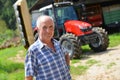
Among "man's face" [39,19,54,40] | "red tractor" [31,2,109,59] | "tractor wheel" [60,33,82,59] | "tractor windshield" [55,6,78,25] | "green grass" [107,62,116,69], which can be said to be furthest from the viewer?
"tractor windshield" [55,6,78,25]

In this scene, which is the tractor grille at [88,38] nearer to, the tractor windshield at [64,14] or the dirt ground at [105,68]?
the dirt ground at [105,68]

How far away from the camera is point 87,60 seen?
485 inches

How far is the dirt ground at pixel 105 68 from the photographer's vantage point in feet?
31.1

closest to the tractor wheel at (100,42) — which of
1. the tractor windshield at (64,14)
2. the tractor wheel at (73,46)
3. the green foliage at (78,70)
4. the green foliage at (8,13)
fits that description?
the tractor wheel at (73,46)

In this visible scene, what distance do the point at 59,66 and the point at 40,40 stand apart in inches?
13.7

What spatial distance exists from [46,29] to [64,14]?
11771 mm

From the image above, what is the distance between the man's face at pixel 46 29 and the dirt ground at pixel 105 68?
18.4 feet

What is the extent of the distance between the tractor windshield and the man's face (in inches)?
439

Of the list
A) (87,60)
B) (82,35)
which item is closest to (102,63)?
(87,60)

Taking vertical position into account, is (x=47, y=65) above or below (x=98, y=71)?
above

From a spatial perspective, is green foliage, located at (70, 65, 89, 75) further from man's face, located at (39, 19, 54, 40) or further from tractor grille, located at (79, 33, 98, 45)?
man's face, located at (39, 19, 54, 40)

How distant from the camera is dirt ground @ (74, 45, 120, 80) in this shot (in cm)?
949

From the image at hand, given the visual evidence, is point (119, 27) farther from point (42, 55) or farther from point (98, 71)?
point (42, 55)

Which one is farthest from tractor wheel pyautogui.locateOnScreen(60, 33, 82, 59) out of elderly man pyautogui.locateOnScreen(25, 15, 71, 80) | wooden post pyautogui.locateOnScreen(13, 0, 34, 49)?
elderly man pyautogui.locateOnScreen(25, 15, 71, 80)
